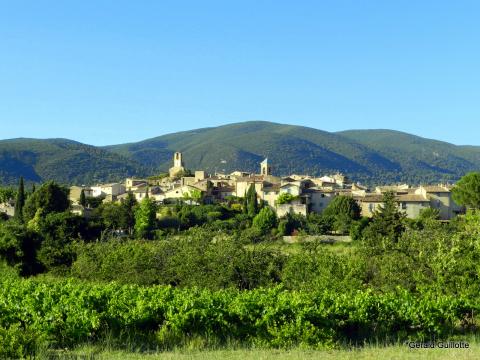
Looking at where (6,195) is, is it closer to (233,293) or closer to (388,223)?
(388,223)

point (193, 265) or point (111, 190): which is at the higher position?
point (111, 190)

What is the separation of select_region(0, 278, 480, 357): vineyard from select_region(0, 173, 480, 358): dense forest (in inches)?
1.0

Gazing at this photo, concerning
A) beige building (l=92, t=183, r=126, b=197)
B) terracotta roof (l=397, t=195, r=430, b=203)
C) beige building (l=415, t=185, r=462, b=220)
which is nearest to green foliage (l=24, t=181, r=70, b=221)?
beige building (l=92, t=183, r=126, b=197)

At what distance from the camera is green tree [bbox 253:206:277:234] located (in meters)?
56.5

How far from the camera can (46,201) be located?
5541 cm

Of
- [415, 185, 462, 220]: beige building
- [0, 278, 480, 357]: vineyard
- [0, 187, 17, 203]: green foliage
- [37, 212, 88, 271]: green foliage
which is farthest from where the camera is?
[0, 187, 17, 203]: green foliage

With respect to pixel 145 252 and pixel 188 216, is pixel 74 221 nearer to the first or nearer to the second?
pixel 188 216

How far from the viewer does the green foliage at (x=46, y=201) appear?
182ft

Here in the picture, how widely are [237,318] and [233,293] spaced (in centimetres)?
255

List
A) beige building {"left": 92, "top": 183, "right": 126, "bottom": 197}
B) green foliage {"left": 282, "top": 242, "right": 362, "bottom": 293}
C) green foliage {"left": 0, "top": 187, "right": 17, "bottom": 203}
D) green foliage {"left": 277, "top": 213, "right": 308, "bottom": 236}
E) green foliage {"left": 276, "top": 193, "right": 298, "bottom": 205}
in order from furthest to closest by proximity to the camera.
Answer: beige building {"left": 92, "top": 183, "right": 126, "bottom": 197} < green foliage {"left": 0, "top": 187, "right": 17, "bottom": 203} < green foliage {"left": 276, "top": 193, "right": 298, "bottom": 205} < green foliage {"left": 277, "top": 213, "right": 308, "bottom": 236} < green foliage {"left": 282, "top": 242, "right": 362, "bottom": 293}

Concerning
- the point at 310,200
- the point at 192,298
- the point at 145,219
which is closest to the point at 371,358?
the point at 192,298

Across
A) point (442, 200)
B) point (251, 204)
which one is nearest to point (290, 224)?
point (251, 204)

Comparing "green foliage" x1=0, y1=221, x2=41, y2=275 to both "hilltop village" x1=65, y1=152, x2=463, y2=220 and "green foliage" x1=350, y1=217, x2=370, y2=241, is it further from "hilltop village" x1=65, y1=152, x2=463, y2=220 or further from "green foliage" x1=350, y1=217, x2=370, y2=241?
"green foliage" x1=350, y1=217, x2=370, y2=241

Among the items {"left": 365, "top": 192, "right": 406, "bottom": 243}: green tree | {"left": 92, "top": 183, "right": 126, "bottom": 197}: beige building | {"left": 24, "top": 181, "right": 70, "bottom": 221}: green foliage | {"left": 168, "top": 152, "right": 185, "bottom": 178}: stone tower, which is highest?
{"left": 168, "top": 152, "right": 185, "bottom": 178}: stone tower
